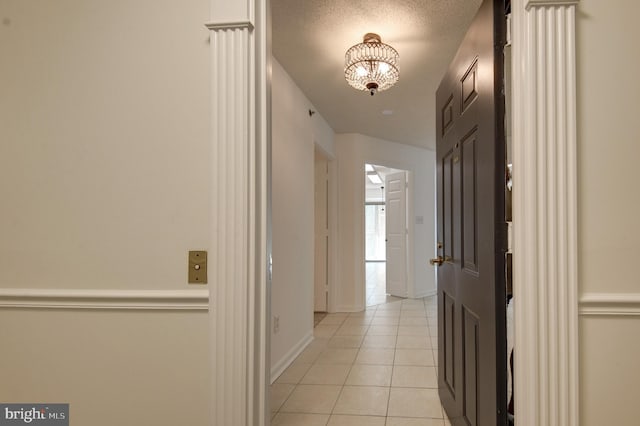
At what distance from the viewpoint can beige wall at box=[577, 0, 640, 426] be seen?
1011mm

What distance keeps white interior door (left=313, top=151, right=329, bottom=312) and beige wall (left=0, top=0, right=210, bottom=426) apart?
150 inches

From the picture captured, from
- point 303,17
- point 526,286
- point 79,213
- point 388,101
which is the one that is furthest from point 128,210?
point 388,101

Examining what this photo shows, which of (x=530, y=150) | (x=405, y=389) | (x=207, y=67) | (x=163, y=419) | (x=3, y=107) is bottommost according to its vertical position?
(x=405, y=389)

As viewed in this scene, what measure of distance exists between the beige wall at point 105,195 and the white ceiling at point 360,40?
1171 mm

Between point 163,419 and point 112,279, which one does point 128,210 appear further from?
point 163,419

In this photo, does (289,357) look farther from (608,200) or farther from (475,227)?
(608,200)

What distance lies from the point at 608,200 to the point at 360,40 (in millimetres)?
1952

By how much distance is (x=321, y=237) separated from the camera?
4.98 meters

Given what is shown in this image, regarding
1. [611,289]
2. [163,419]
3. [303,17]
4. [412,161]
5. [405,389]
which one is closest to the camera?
[611,289]

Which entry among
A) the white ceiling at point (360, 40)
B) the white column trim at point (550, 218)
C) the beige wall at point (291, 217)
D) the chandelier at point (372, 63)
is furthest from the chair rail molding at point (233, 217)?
the beige wall at point (291, 217)

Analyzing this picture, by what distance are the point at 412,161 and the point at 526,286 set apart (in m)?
5.17

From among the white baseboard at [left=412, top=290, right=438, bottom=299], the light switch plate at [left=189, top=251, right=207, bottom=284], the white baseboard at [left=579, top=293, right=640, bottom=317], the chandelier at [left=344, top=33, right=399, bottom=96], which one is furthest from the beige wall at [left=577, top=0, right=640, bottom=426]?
the white baseboard at [left=412, top=290, right=438, bottom=299]

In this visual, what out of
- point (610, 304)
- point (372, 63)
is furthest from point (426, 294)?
point (610, 304)

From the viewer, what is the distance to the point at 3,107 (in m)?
1.21
